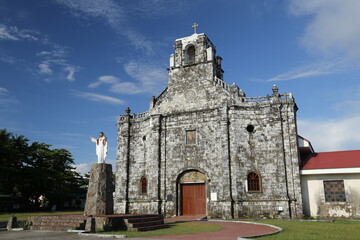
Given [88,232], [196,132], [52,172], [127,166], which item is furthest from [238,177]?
[52,172]

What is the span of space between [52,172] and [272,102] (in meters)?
32.6

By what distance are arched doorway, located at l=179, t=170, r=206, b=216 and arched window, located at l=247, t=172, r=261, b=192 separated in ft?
11.3

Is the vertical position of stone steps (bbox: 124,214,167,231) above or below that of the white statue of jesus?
below

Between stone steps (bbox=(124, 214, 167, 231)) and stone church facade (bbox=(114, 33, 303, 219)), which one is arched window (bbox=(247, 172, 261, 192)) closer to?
stone church facade (bbox=(114, 33, 303, 219))

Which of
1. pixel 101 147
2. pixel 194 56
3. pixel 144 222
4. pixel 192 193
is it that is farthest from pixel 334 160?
pixel 101 147

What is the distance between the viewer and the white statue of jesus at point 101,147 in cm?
1813

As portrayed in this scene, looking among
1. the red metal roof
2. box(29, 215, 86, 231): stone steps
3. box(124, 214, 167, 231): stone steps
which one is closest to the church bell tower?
the red metal roof

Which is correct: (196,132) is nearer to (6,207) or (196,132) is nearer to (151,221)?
(151,221)

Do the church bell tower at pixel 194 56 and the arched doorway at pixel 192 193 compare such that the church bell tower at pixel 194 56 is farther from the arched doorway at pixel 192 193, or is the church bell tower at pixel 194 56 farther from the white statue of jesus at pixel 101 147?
the white statue of jesus at pixel 101 147

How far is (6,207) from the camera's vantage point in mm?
38719

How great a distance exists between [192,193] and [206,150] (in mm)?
3552

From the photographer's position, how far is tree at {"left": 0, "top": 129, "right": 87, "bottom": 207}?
39094 mm

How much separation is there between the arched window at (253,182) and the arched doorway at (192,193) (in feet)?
11.3

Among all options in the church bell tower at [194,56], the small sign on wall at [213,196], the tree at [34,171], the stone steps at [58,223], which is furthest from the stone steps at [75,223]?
the tree at [34,171]
